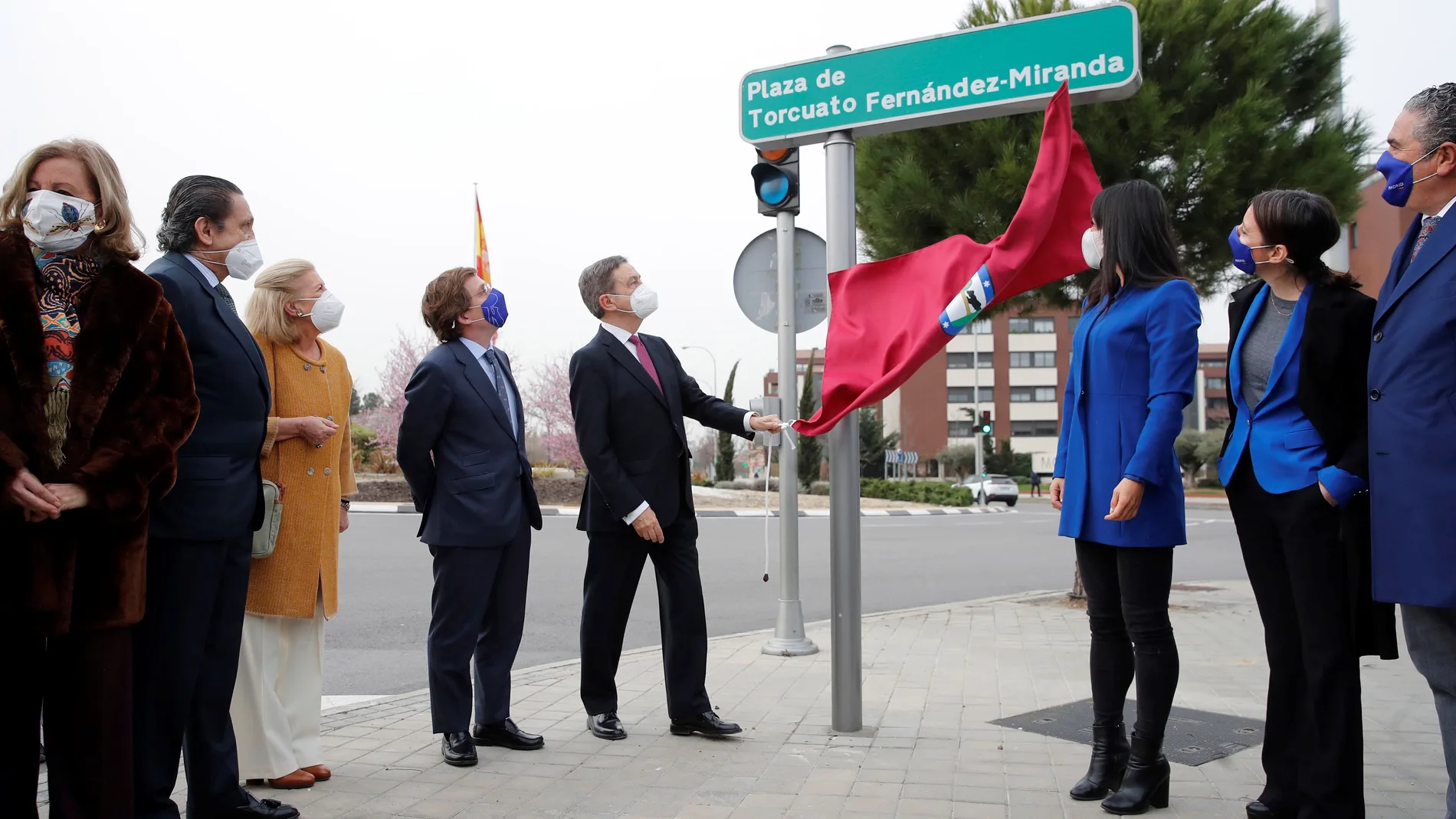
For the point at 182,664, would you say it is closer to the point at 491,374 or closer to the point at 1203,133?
the point at 491,374

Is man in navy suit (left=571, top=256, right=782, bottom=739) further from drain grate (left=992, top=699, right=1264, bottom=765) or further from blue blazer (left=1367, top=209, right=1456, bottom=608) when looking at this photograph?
blue blazer (left=1367, top=209, right=1456, bottom=608)

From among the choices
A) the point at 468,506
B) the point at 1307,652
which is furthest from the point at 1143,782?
the point at 468,506

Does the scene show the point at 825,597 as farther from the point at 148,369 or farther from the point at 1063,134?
the point at 148,369

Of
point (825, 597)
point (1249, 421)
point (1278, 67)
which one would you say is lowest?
point (825, 597)

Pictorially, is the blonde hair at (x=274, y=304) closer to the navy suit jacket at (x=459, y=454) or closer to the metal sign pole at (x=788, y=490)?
the navy suit jacket at (x=459, y=454)

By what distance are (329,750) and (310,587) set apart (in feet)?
2.92

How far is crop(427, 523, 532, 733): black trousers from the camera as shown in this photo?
14.7ft

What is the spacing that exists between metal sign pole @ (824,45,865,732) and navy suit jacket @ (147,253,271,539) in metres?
2.31

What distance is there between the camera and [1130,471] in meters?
3.59

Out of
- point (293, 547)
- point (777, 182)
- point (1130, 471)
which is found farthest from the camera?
point (777, 182)

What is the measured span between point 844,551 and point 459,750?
70.5 inches

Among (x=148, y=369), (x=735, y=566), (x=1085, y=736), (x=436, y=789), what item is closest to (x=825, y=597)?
(x=735, y=566)

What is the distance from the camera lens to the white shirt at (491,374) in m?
4.84

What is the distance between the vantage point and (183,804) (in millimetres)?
3965
